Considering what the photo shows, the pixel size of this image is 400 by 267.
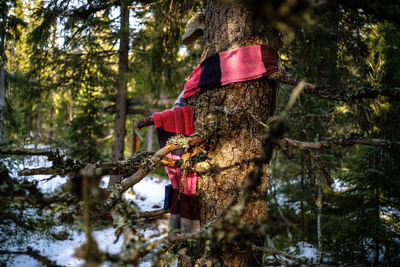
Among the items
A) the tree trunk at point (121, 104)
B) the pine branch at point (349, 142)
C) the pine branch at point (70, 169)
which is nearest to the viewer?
the pine branch at point (70, 169)

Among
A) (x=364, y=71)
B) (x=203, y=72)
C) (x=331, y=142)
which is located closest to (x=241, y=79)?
(x=203, y=72)

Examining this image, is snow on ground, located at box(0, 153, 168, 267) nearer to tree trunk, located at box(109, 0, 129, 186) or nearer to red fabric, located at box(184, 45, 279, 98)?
tree trunk, located at box(109, 0, 129, 186)

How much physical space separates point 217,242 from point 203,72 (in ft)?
4.61

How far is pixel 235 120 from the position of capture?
6.10ft

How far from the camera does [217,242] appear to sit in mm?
977

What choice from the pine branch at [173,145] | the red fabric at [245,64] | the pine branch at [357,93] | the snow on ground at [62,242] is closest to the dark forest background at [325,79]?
the pine branch at [357,93]

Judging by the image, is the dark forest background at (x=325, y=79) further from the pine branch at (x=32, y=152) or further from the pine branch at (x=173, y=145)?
the pine branch at (x=173, y=145)

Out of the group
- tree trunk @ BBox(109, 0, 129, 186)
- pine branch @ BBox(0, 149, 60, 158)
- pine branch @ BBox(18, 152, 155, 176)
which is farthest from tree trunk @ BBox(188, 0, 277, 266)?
tree trunk @ BBox(109, 0, 129, 186)

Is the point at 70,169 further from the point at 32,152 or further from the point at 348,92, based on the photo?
the point at 348,92

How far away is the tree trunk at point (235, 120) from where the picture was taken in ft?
5.79

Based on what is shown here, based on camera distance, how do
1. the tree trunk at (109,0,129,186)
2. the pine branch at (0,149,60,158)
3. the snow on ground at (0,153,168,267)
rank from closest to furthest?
the pine branch at (0,149,60,158)
the snow on ground at (0,153,168,267)
the tree trunk at (109,0,129,186)

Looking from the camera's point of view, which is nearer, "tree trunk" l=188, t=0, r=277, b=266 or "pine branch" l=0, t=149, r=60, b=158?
"pine branch" l=0, t=149, r=60, b=158

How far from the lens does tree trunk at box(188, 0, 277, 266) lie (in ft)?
5.79

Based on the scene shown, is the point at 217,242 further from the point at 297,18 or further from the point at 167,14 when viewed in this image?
the point at 167,14
